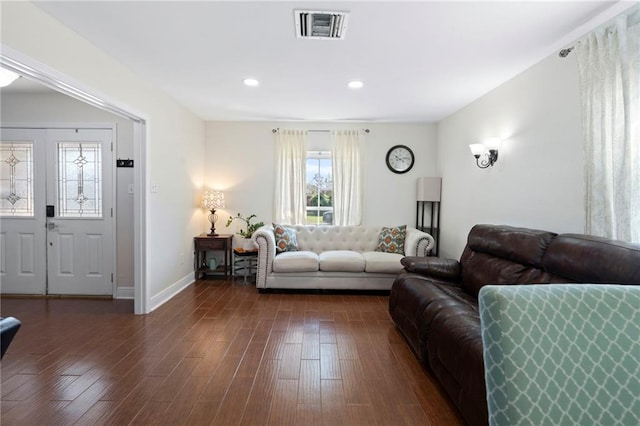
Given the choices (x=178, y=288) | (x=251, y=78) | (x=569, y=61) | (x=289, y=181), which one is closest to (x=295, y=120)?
(x=289, y=181)

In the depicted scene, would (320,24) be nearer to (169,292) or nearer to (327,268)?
(327,268)

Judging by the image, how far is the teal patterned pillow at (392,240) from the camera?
455 cm

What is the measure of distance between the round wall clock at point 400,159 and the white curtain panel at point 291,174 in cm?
141

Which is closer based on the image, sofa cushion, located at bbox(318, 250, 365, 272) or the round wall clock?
sofa cushion, located at bbox(318, 250, 365, 272)

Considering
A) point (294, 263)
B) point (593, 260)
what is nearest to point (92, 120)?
point (294, 263)

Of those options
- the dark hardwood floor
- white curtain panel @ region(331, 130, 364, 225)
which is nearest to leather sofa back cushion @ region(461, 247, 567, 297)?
the dark hardwood floor

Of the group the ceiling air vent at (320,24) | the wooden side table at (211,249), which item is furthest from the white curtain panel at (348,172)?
the ceiling air vent at (320,24)

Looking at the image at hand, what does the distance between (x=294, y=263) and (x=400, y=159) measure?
2.44 m

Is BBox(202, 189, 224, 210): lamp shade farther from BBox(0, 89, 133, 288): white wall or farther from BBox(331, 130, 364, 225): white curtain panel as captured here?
BBox(331, 130, 364, 225): white curtain panel

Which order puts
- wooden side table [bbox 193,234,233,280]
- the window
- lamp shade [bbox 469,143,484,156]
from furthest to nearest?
the window < wooden side table [bbox 193,234,233,280] < lamp shade [bbox 469,143,484,156]

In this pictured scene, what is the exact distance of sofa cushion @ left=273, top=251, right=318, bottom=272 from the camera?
414 cm

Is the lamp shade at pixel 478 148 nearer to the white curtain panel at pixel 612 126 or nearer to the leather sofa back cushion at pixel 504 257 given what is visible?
the leather sofa back cushion at pixel 504 257

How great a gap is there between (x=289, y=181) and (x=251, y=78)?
79.8 inches

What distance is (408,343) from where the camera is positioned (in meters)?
2.78
